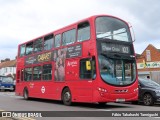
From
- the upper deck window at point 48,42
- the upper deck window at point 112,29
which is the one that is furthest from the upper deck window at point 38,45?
the upper deck window at point 112,29

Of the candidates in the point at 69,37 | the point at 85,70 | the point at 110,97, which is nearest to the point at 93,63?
the point at 85,70

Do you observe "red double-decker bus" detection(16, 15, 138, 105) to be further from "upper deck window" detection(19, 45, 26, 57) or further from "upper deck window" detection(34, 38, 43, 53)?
"upper deck window" detection(19, 45, 26, 57)

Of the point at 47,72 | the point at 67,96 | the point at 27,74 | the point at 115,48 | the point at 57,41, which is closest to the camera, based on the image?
the point at 115,48

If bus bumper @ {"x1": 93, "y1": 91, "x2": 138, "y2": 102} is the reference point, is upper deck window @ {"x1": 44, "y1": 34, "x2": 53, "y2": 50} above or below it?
above

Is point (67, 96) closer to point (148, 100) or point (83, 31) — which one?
point (83, 31)

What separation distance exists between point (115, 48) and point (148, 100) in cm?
422

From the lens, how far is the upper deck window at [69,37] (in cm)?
1651

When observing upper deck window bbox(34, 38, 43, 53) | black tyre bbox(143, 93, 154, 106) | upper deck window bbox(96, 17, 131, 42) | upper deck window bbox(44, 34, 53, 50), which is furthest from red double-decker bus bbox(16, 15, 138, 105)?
black tyre bbox(143, 93, 154, 106)

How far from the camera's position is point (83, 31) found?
15.7 metres

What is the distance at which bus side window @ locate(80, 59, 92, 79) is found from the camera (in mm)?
14925

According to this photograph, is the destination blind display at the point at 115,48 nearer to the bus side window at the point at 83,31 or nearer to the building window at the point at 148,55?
the bus side window at the point at 83,31

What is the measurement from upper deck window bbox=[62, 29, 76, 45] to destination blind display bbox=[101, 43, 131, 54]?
87.2 inches

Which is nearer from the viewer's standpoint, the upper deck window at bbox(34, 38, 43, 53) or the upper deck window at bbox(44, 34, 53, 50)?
the upper deck window at bbox(44, 34, 53, 50)

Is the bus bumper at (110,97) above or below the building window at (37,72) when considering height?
below
